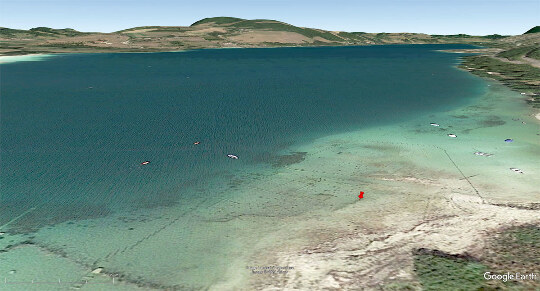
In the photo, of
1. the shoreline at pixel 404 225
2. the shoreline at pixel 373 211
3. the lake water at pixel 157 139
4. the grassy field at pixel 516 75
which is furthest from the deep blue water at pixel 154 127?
the shoreline at pixel 404 225

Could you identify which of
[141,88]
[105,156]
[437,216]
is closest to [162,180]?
[105,156]

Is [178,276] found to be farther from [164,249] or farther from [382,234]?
[382,234]

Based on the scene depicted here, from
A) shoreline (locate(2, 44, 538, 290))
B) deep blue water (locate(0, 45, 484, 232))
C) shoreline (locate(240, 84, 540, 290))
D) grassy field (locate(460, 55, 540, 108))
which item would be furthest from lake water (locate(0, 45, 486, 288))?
grassy field (locate(460, 55, 540, 108))

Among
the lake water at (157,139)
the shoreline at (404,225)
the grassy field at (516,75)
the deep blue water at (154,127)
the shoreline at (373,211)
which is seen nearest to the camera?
the shoreline at (404,225)

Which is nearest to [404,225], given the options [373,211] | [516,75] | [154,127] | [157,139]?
[373,211]

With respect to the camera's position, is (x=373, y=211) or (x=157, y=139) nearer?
(x=373, y=211)

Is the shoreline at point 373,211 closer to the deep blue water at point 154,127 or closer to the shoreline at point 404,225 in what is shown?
the shoreline at point 404,225

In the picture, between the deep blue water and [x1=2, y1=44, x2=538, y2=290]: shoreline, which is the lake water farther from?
[x1=2, y1=44, x2=538, y2=290]: shoreline

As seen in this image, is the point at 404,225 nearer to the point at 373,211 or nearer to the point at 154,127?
the point at 373,211
